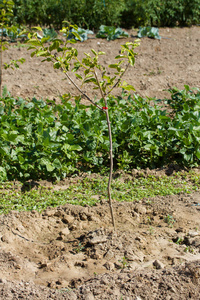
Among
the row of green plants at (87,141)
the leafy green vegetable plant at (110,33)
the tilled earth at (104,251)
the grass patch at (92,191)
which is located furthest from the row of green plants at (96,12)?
the tilled earth at (104,251)

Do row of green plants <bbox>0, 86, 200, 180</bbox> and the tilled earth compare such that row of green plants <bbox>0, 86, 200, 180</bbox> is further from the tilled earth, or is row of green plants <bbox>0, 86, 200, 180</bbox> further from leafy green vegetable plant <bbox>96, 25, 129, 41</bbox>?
leafy green vegetable plant <bbox>96, 25, 129, 41</bbox>

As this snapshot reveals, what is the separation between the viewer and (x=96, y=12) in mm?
9820

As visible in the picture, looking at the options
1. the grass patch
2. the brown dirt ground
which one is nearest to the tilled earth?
the brown dirt ground

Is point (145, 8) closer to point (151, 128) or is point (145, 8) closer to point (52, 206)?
point (151, 128)

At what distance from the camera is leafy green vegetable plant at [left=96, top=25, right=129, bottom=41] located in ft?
30.0

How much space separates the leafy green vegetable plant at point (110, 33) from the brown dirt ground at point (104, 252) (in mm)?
5640

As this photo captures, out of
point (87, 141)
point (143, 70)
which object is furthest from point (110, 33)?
point (87, 141)

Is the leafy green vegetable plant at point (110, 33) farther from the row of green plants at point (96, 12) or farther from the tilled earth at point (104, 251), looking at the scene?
the tilled earth at point (104, 251)

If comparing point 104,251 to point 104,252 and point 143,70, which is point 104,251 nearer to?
point 104,252

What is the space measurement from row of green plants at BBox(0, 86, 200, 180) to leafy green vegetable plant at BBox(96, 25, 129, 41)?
15.6 ft

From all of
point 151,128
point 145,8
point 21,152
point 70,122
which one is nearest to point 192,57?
point 145,8

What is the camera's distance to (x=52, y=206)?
390cm

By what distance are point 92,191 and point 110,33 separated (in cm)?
601

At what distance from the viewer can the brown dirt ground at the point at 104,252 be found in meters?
2.52
